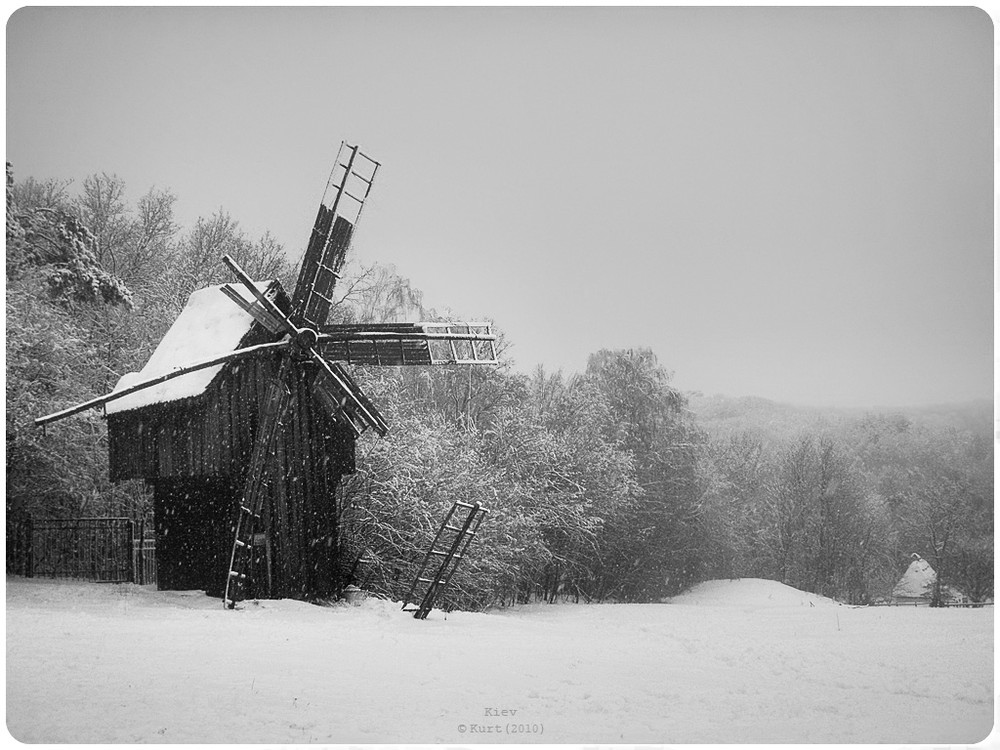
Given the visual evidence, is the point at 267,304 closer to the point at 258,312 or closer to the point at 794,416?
the point at 258,312

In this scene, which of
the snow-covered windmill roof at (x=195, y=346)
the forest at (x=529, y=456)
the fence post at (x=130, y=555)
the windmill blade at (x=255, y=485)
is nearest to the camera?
the windmill blade at (x=255, y=485)

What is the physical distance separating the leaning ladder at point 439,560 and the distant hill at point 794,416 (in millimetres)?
4220

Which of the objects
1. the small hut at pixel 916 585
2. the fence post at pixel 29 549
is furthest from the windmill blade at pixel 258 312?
the small hut at pixel 916 585

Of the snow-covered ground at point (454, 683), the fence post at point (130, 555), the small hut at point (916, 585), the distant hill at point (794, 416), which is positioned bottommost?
the small hut at point (916, 585)

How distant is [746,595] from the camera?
17.0 meters

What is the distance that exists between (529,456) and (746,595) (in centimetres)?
474

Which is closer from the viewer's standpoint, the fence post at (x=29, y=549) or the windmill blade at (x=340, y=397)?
the windmill blade at (x=340, y=397)

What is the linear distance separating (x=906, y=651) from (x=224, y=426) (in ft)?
22.6

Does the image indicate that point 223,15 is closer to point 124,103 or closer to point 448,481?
point 124,103

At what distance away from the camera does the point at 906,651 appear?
8.02 metres

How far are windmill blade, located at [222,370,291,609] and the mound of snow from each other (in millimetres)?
8882

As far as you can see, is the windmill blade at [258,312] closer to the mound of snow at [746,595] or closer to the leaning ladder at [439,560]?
the leaning ladder at [439,560]

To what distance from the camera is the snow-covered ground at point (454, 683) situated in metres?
5.92

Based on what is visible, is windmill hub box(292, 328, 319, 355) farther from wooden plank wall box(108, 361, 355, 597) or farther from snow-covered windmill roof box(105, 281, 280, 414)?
snow-covered windmill roof box(105, 281, 280, 414)
